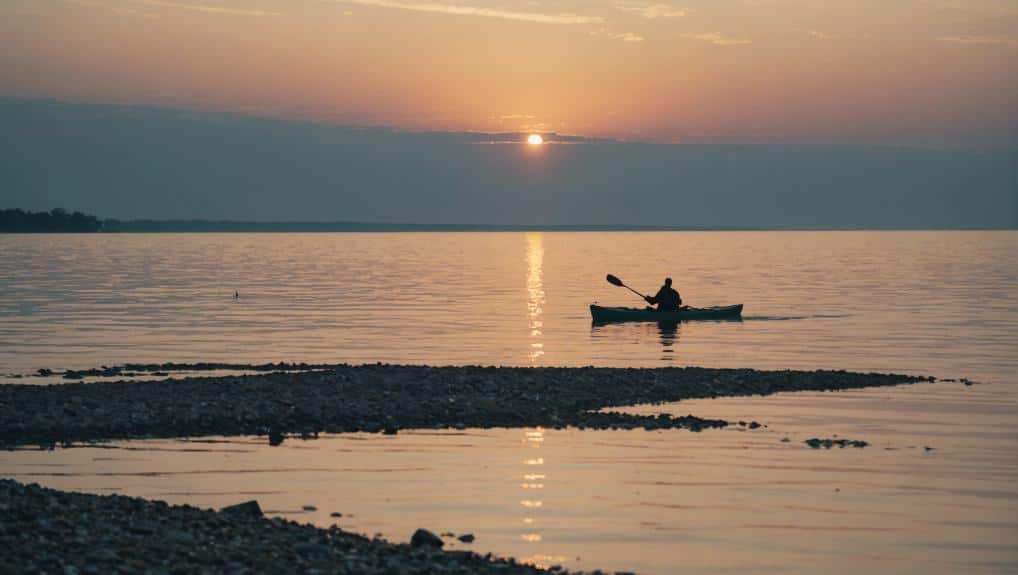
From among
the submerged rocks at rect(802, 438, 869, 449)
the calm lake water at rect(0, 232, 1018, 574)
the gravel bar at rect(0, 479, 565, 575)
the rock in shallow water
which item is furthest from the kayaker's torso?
the rock in shallow water

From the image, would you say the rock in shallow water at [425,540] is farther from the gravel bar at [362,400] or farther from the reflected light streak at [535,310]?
the reflected light streak at [535,310]

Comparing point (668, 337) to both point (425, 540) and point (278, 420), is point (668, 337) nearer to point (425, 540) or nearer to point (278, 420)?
point (278, 420)

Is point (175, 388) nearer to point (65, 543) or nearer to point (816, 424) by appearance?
point (816, 424)

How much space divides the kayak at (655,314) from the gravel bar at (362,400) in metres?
22.6

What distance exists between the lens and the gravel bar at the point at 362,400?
27.3 metres

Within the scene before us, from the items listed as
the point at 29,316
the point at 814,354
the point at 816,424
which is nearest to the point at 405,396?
the point at 816,424

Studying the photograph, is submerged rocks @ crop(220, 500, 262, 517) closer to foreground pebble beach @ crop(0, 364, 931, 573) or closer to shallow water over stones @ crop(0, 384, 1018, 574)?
foreground pebble beach @ crop(0, 364, 931, 573)

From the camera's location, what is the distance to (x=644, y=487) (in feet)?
72.1

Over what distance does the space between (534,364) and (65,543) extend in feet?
94.3

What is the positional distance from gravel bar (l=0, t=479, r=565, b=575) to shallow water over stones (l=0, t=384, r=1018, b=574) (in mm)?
1670

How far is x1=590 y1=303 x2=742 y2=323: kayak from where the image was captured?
60156 mm

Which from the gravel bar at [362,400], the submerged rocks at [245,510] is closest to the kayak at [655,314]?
the gravel bar at [362,400]

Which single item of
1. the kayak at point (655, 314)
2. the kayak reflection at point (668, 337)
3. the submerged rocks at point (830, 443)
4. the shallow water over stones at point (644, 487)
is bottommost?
the shallow water over stones at point (644, 487)

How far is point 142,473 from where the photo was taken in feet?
74.5
